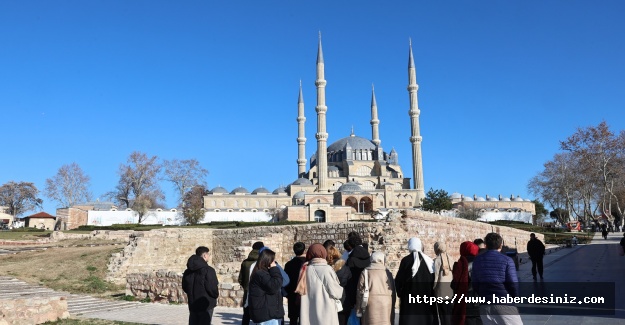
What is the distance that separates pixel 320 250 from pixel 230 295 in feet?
14.1

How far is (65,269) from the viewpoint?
1348 centimetres

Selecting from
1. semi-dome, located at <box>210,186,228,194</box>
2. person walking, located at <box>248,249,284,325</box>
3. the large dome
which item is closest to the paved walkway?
person walking, located at <box>248,249,284,325</box>

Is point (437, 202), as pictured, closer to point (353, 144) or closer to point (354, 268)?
point (353, 144)

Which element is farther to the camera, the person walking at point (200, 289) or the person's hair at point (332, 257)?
the person's hair at point (332, 257)

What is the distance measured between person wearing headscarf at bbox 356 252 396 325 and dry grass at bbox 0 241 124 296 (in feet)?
25.9

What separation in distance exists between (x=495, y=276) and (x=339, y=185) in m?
61.0

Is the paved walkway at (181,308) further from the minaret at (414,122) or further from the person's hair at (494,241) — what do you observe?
the minaret at (414,122)

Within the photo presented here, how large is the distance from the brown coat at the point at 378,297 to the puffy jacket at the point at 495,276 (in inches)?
29.8

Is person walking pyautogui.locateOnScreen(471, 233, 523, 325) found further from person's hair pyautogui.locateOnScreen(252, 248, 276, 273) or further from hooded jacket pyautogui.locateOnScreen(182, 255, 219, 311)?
hooded jacket pyautogui.locateOnScreen(182, 255, 219, 311)

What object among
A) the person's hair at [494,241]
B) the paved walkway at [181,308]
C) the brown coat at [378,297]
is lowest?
the paved walkway at [181,308]

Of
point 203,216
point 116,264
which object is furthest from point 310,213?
point 116,264

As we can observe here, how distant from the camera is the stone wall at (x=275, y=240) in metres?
11.4

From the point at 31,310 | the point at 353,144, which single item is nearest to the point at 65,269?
the point at 31,310

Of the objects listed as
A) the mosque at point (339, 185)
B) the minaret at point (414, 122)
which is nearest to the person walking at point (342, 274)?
the mosque at point (339, 185)
